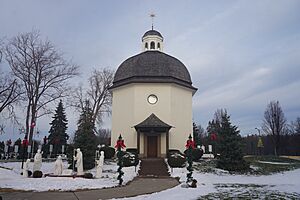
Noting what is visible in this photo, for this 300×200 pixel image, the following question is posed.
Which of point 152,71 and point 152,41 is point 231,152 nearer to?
point 152,71

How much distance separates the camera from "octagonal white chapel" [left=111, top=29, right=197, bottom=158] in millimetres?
27031

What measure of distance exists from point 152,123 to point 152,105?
→ 2.70 meters

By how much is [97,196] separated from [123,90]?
19.0m

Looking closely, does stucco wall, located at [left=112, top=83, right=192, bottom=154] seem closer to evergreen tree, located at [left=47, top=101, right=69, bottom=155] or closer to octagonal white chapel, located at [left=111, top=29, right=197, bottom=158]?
octagonal white chapel, located at [left=111, top=29, right=197, bottom=158]

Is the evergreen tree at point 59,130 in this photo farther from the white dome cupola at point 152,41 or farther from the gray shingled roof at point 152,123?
the gray shingled roof at point 152,123

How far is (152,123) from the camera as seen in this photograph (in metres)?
25.9

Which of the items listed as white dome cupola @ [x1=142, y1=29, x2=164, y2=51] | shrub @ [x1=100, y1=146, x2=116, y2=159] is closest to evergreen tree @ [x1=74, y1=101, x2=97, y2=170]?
shrub @ [x1=100, y1=146, x2=116, y2=159]

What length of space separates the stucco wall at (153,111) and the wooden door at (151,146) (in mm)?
685

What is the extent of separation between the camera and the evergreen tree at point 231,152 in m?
21.7

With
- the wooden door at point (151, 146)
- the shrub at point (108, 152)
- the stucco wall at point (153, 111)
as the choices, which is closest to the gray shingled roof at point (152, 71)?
the stucco wall at point (153, 111)

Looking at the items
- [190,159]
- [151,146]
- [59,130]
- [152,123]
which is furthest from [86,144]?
[59,130]

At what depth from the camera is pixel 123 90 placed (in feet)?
96.8

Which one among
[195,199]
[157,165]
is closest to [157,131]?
[157,165]

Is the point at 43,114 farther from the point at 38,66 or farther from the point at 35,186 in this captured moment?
the point at 35,186
